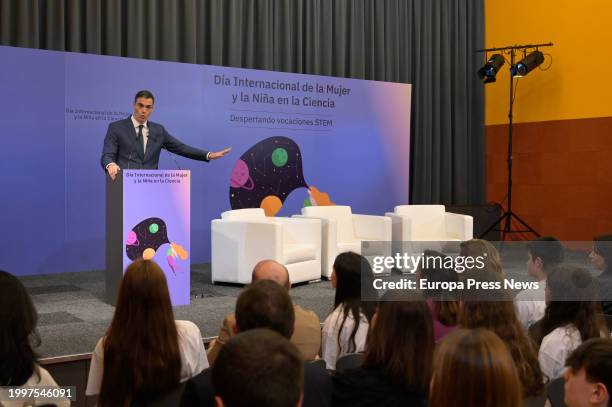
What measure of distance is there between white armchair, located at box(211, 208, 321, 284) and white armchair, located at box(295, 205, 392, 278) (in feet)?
0.65

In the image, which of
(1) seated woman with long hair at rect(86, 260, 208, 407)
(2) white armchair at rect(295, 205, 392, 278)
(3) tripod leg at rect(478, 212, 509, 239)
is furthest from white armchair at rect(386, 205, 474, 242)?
(1) seated woman with long hair at rect(86, 260, 208, 407)

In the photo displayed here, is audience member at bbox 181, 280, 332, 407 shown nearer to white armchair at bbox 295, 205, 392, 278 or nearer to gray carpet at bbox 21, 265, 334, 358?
gray carpet at bbox 21, 265, 334, 358

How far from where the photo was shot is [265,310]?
233 centimetres

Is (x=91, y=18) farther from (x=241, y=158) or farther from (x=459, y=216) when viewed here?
(x=459, y=216)

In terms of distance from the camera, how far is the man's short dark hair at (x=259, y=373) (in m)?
1.45

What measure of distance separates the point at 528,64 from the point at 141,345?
8060 millimetres

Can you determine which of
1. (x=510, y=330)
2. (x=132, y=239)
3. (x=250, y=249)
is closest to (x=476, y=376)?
(x=510, y=330)

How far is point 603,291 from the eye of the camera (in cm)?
441

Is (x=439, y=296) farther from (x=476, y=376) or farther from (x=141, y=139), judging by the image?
(x=141, y=139)

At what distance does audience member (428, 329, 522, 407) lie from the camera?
1.66 metres

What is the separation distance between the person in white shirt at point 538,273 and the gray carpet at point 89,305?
6.82 ft

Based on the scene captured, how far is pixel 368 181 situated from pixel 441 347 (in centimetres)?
780

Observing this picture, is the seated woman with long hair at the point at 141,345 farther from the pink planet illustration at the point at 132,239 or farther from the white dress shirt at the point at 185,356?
the pink planet illustration at the point at 132,239

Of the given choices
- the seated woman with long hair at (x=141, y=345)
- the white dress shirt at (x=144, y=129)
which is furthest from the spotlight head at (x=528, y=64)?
the seated woman with long hair at (x=141, y=345)
